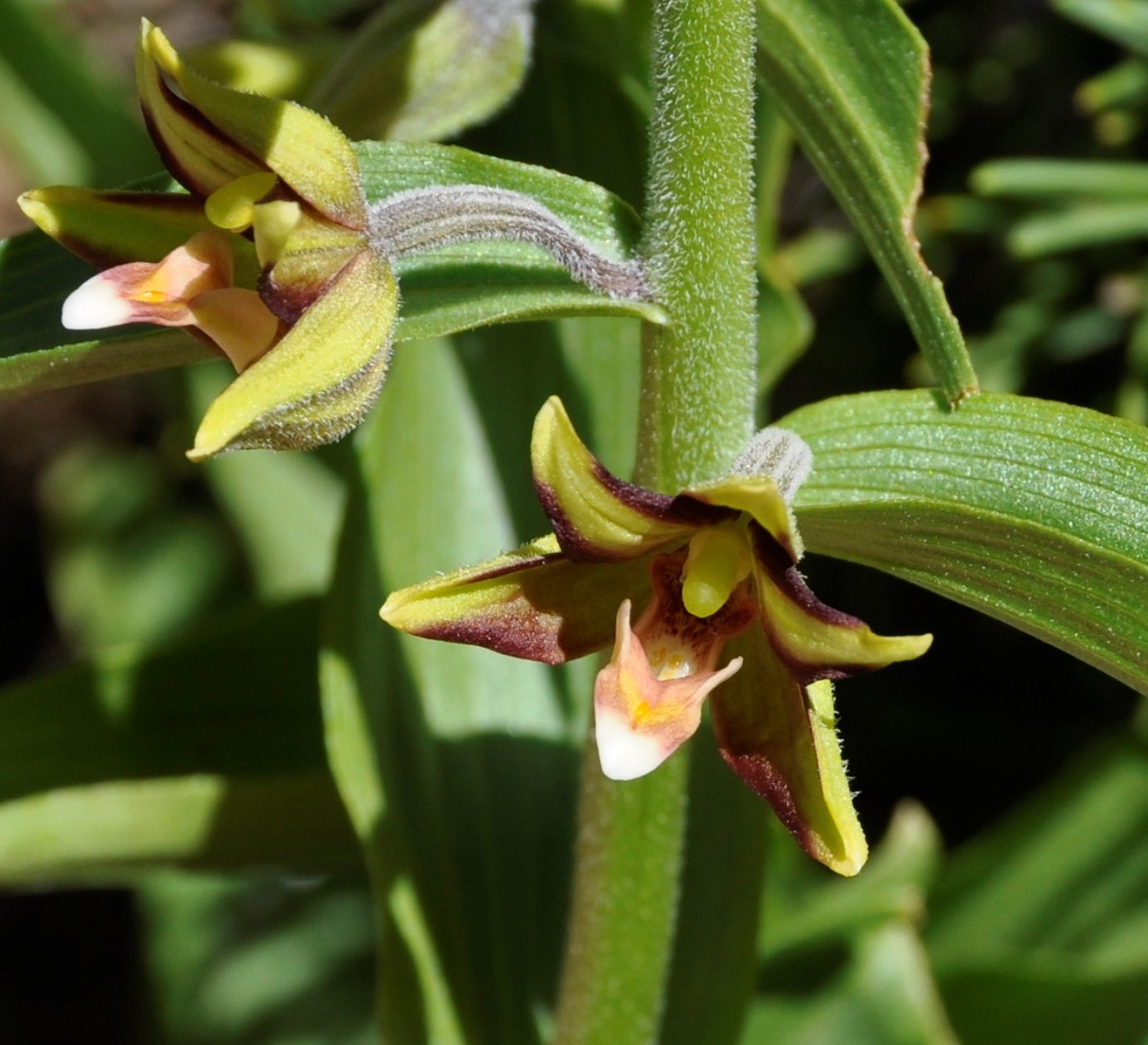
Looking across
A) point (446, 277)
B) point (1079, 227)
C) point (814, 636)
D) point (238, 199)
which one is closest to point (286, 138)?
point (238, 199)

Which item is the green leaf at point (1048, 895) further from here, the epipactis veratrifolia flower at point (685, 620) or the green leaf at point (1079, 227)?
the epipactis veratrifolia flower at point (685, 620)

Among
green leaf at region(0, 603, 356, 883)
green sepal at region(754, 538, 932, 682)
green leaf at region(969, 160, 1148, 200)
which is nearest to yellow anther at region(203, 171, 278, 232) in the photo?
green sepal at region(754, 538, 932, 682)

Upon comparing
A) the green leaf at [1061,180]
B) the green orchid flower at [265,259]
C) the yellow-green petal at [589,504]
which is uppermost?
the green leaf at [1061,180]

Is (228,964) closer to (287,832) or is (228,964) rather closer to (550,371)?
(287,832)

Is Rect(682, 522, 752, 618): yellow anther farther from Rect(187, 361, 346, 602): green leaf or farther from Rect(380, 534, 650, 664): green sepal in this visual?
Rect(187, 361, 346, 602): green leaf

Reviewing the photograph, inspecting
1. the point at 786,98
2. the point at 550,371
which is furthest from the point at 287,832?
the point at 786,98

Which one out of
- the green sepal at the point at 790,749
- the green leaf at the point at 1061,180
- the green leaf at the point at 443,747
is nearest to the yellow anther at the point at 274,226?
the green sepal at the point at 790,749
